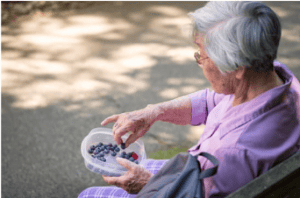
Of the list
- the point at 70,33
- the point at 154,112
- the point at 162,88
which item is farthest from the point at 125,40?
the point at 154,112

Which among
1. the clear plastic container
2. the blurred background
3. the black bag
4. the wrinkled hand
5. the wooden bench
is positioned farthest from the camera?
the blurred background

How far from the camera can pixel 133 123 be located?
1.76 meters

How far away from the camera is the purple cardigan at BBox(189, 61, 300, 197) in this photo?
129 centimetres

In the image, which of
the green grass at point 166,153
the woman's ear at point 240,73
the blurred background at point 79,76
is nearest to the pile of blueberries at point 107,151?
the woman's ear at point 240,73

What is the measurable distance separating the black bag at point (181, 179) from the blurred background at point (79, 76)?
153cm

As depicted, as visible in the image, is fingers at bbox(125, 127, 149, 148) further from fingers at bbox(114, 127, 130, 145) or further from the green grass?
the green grass

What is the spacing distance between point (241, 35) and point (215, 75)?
23 cm

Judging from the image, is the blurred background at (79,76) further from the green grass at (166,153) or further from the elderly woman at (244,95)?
the elderly woman at (244,95)

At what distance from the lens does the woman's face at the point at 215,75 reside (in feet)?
4.57

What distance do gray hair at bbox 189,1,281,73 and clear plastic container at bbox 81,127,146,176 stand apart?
0.71 meters

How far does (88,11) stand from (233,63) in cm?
391

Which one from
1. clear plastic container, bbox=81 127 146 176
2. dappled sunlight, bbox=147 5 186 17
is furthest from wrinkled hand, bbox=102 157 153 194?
dappled sunlight, bbox=147 5 186 17

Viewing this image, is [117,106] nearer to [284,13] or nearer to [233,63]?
[233,63]

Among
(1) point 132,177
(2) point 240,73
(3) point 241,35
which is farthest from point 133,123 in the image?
(3) point 241,35
